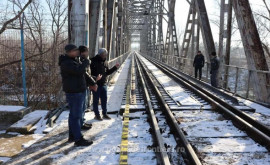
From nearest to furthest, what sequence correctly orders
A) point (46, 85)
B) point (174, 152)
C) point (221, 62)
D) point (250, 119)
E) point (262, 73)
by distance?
point (174, 152) → point (250, 119) → point (262, 73) → point (221, 62) → point (46, 85)

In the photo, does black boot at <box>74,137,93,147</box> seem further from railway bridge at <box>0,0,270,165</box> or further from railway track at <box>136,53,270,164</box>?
railway track at <box>136,53,270,164</box>

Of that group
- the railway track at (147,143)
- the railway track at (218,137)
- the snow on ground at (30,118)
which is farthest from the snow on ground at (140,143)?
the snow on ground at (30,118)

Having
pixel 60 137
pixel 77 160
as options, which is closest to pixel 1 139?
pixel 60 137

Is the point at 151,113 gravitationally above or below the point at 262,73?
below

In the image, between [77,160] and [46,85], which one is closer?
[77,160]

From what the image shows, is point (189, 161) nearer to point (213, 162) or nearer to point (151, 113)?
point (213, 162)

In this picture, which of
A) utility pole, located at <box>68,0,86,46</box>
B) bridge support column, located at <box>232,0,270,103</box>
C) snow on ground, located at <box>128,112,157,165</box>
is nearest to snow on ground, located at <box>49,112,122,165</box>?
snow on ground, located at <box>128,112,157,165</box>

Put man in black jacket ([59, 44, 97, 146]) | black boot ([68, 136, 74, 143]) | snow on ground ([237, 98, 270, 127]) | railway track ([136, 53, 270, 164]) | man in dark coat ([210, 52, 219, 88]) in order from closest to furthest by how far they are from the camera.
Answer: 1. railway track ([136, 53, 270, 164])
2. man in black jacket ([59, 44, 97, 146])
3. black boot ([68, 136, 74, 143])
4. snow on ground ([237, 98, 270, 127])
5. man in dark coat ([210, 52, 219, 88])

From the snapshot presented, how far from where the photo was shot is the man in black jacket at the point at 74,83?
13.8 feet

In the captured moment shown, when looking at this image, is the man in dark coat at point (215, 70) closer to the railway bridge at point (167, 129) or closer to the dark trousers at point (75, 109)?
the railway bridge at point (167, 129)

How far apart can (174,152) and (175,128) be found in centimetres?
104

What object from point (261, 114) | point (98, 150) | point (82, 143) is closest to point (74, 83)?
point (82, 143)

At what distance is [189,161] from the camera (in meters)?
3.71

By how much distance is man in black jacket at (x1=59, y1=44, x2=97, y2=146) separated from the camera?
4.21 meters
